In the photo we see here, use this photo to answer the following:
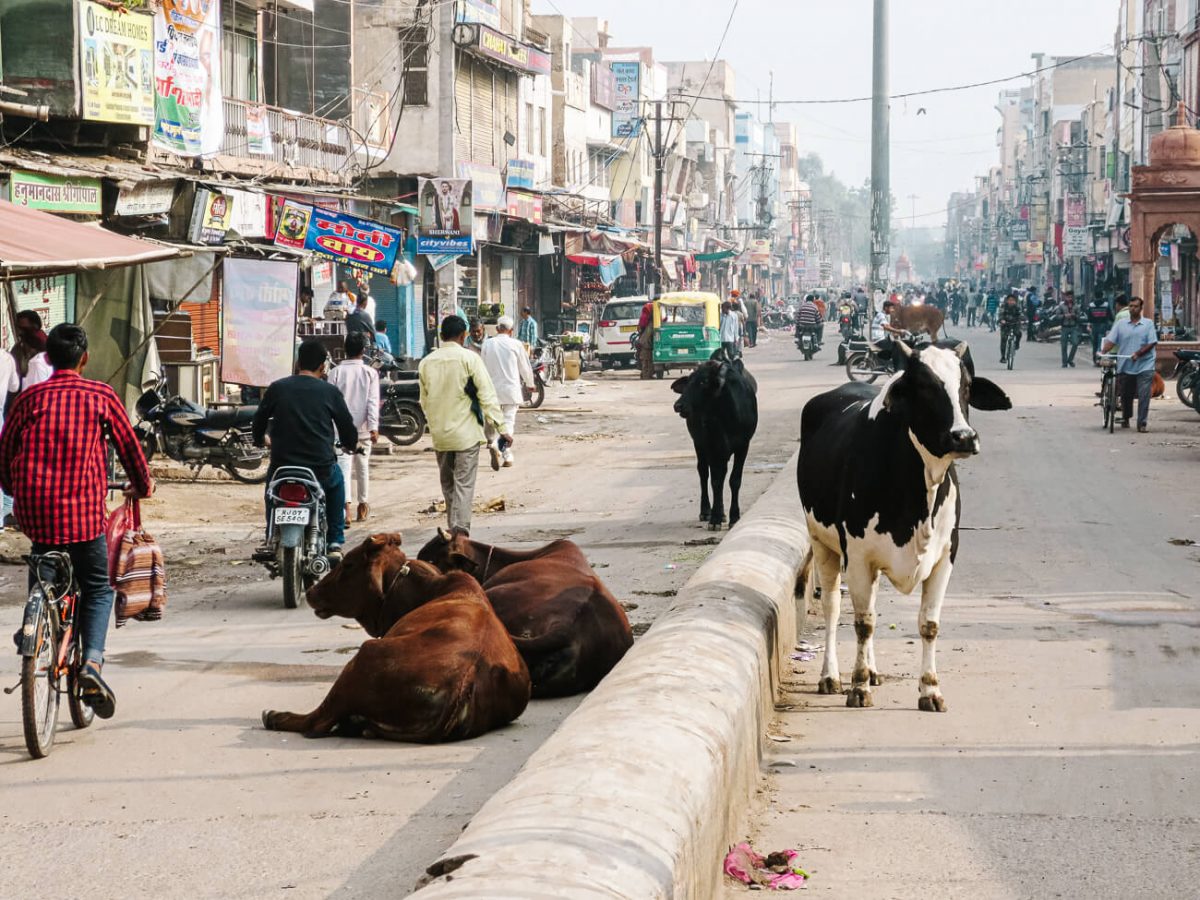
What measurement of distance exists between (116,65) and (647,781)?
1531cm

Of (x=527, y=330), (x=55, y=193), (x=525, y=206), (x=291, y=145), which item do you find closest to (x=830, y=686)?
(x=55, y=193)

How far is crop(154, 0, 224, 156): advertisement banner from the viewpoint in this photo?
1941cm

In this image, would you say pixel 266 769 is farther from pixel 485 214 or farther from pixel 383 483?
pixel 485 214

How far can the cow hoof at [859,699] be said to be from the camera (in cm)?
751

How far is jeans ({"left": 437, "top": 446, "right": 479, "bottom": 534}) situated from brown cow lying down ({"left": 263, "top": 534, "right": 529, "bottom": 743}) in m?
4.82

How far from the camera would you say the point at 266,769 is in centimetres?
640

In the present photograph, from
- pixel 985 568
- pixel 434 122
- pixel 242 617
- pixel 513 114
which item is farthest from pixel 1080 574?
pixel 513 114

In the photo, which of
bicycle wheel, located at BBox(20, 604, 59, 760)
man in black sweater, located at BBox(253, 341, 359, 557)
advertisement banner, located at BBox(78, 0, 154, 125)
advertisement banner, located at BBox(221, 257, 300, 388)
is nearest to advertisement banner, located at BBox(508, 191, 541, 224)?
advertisement banner, located at BBox(78, 0, 154, 125)

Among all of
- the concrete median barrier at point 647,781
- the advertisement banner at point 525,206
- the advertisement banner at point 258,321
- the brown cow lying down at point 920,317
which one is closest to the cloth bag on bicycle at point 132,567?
the concrete median barrier at point 647,781

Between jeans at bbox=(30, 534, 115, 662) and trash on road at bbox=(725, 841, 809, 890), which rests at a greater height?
jeans at bbox=(30, 534, 115, 662)

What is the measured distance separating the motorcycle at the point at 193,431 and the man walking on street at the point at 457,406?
5.10m

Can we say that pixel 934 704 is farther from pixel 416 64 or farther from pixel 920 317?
Result: pixel 920 317

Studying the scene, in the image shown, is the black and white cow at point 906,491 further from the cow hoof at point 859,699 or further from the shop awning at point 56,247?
the shop awning at point 56,247

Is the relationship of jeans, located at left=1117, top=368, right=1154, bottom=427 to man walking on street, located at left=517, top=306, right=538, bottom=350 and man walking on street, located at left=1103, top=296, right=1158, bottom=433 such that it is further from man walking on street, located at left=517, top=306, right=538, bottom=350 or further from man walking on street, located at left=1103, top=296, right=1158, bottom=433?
man walking on street, located at left=517, top=306, right=538, bottom=350
